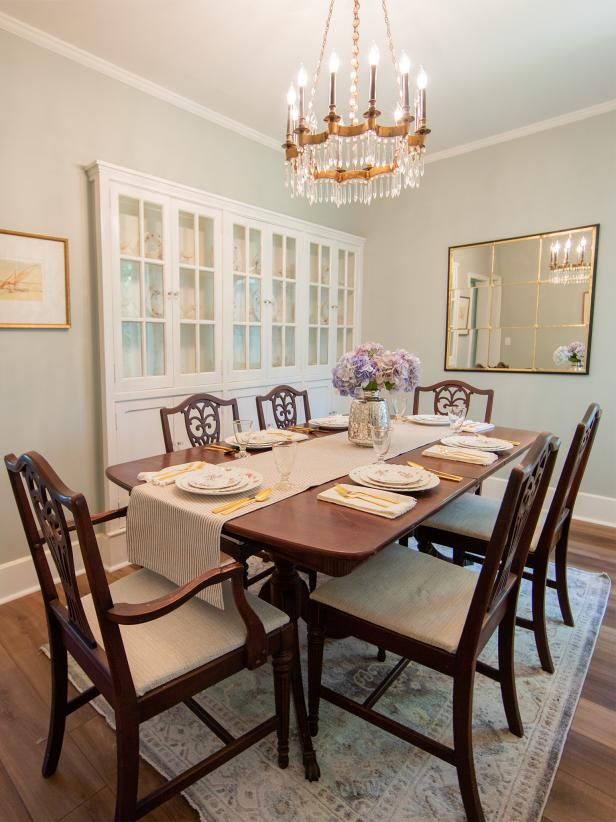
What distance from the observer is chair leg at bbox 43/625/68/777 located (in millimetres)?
1362

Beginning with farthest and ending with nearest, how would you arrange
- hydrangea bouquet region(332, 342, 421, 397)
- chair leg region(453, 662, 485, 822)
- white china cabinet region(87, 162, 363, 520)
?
white china cabinet region(87, 162, 363, 520)
hydrangea bouquet region(332, 342, 421, 397)
chair leg region(453, 662, 485, 822)

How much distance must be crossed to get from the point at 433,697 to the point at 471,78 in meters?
3.09

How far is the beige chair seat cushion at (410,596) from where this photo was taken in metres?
1.28

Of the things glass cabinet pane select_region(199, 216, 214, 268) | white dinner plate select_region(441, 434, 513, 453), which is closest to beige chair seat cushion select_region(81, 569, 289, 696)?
white dinner plate select_region(441, 434, 513, 453)

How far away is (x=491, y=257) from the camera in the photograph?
361 centimetres

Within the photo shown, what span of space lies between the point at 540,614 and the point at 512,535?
778 millimetres

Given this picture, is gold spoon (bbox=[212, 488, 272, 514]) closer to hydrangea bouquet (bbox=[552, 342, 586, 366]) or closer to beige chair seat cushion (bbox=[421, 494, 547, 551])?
beige chair seat cushion (bbox=[421, 494, 547, 551])

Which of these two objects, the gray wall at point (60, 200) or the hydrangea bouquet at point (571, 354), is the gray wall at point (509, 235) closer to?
the hydrangea bouquet at point (571, 354)

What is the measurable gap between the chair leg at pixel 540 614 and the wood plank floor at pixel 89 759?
143 mm

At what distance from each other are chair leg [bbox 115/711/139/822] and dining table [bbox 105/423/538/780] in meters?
0.46

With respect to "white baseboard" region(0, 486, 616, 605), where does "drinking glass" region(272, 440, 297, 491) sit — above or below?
above

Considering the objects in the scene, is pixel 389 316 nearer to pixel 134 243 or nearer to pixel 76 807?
pixel 134 243

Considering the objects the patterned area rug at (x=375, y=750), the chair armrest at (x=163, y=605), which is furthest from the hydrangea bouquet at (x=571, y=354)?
the chair armrest at (x=163, y=605)

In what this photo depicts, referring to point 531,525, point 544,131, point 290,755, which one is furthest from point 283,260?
point 290,755
